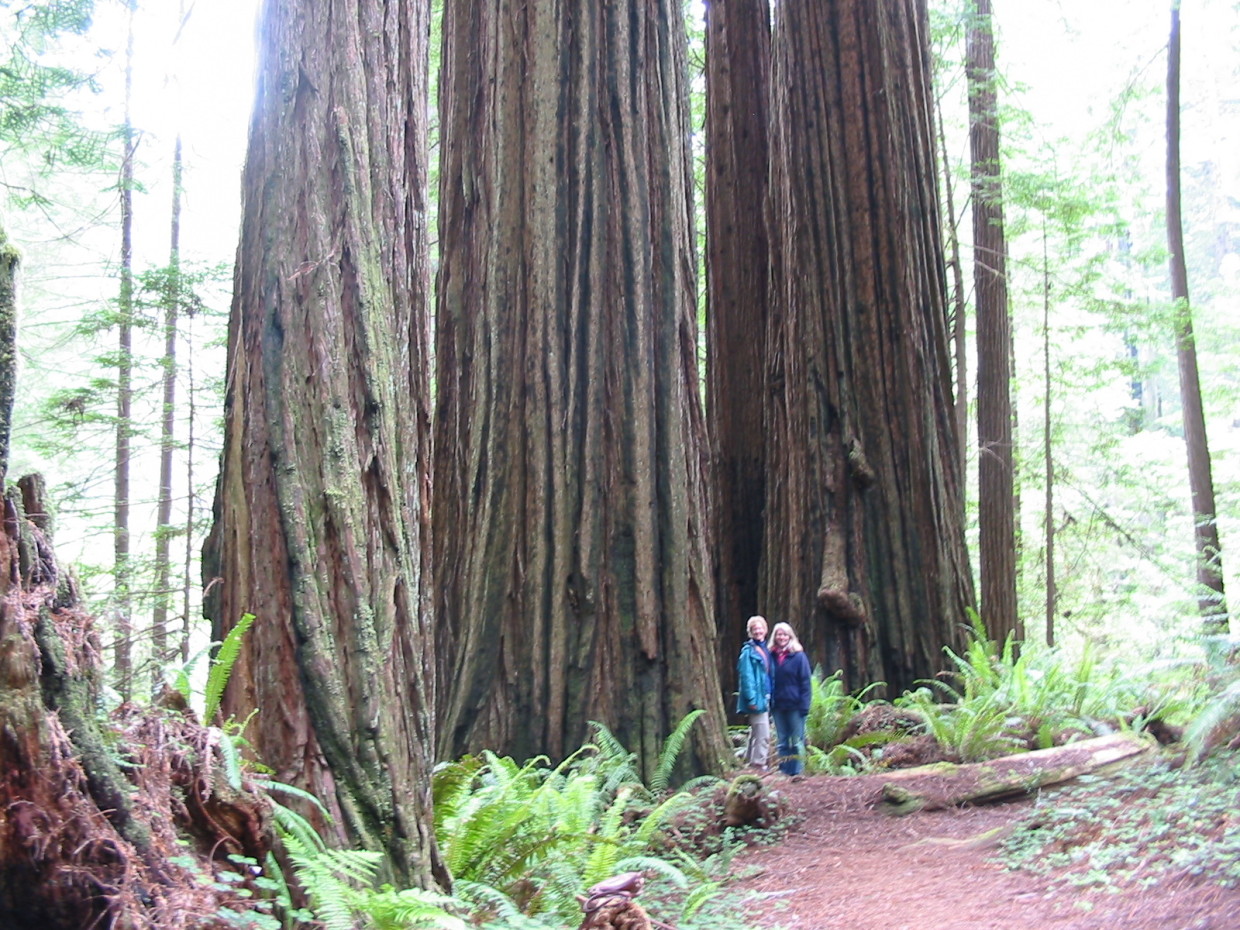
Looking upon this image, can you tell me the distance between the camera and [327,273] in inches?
138

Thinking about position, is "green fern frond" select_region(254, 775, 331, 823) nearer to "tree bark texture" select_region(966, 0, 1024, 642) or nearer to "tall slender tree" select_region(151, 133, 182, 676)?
"tall slender tree" select_region(151, 133, 182, 676)

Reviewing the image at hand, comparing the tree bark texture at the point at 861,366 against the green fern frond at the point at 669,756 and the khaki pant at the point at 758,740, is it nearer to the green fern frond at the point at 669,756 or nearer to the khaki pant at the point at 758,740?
the khaki pant at the point at 758,740

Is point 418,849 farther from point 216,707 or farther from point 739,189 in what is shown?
point 739,189

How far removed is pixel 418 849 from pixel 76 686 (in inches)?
59.2

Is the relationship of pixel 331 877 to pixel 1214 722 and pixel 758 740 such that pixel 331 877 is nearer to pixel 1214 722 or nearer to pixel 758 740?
pixel 1214 722

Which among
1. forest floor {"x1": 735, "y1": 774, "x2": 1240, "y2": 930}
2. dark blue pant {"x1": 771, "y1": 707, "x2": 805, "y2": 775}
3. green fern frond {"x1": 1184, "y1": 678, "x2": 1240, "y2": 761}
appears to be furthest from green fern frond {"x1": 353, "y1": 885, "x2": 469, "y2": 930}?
dark blue pant {"x1": 771, "y1": 707, "x2": 805, "y2": 775}

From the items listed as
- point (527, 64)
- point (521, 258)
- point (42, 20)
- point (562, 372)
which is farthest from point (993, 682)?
point (42, 20)

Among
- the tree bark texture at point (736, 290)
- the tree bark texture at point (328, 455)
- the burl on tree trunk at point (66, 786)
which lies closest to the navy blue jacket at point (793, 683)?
the tree bark texture at point (736, 290)

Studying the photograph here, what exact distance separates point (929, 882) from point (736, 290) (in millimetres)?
7092

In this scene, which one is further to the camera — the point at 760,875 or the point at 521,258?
the point at 521,258

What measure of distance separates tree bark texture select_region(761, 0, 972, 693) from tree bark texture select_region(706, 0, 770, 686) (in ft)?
2.16

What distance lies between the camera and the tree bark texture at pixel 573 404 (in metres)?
6.76

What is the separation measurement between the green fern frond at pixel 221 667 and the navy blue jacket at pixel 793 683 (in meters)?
5.12

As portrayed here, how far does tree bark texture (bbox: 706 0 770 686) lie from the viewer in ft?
34.5
